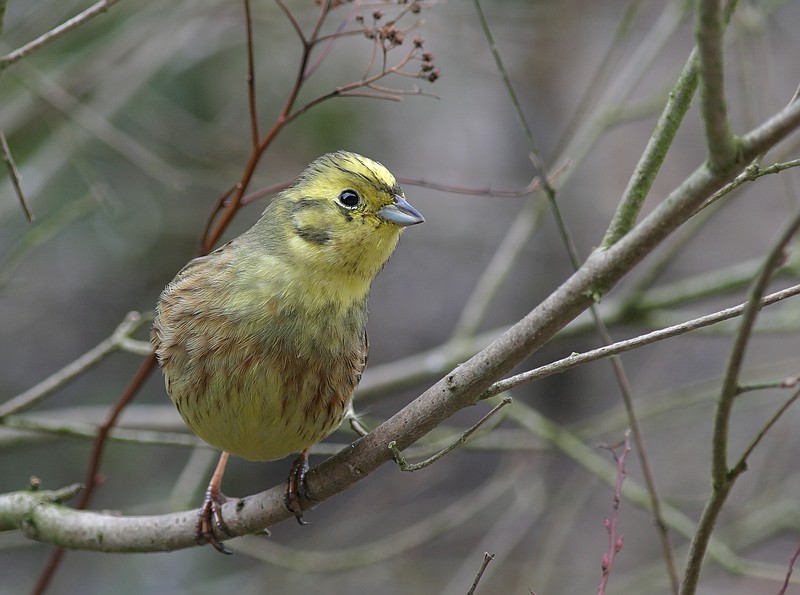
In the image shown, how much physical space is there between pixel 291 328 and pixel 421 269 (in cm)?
674

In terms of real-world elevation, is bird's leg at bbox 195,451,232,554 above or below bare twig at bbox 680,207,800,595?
below

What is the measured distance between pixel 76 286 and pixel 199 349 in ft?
18.4

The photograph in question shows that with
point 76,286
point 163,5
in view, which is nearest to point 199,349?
point 163,5

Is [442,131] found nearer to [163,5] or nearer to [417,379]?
[163,5]

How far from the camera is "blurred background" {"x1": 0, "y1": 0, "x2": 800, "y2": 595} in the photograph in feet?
18.4

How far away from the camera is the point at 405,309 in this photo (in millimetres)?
9906

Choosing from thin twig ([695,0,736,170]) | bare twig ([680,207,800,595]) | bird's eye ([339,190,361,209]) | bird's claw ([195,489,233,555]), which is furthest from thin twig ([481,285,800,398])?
bird's claw ([195,489,233,555])

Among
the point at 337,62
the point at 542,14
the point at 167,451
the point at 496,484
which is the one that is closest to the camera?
the point at 496,484

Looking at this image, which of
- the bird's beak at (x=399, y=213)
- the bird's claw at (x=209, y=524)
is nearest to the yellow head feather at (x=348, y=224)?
the bird's beak at (x=399, y=213)

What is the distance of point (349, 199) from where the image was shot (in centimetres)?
355

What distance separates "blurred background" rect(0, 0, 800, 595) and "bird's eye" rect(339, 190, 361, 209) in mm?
804

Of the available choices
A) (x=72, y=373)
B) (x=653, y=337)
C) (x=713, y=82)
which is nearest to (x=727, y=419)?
(x=653, y=337)

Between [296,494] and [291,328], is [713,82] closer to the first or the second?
[291,328]

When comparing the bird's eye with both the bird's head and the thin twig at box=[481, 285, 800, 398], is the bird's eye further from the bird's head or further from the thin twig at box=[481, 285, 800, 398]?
the thin twig at box=[481, 285, 800, 398]
